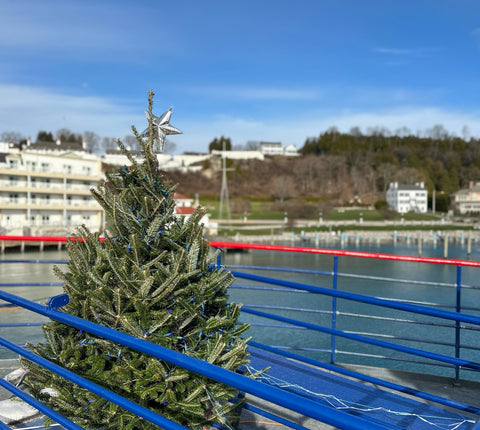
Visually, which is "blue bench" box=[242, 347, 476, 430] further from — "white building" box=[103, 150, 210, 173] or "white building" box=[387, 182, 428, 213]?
"white building" box=[103, 150, 210, 173]

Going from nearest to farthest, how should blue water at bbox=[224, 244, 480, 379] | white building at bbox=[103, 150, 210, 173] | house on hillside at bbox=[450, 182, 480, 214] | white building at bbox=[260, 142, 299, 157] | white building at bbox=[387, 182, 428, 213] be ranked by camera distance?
blue water at bbox=[224, 244, 480, 379] → house on hillside at bbox=[450, 182, 480, 214] → white building at bbox=[387, 182, 428, 213] → white building at bbox=[103, 150, 210, 173] → white building at bbox=[260, 142, 299, 157]

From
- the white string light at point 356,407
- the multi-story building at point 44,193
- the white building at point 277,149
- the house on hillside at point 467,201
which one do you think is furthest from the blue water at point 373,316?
the white building at point 277,149

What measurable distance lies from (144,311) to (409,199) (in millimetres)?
106908

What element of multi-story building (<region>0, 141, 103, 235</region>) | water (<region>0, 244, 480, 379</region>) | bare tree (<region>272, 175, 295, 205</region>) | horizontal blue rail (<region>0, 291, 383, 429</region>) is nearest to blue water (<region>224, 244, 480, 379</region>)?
water (<region>0, 244, 480, 379</region>)

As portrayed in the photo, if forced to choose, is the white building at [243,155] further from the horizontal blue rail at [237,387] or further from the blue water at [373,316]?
the horizontal blue rail at [237,387]

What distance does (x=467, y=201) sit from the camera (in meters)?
99.1

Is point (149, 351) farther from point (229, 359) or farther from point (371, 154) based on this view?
point (371, 154)

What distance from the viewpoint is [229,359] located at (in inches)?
Answer: 73.7

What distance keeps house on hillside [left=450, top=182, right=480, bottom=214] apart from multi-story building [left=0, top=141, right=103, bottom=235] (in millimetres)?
82016

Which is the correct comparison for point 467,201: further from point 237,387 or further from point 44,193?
point 237,387

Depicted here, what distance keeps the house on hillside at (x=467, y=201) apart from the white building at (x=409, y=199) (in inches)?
260

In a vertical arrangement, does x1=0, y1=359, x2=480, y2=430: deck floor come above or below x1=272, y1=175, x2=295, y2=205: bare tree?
below

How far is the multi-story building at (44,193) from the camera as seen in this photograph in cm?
4069

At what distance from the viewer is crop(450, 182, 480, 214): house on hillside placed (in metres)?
97.9
